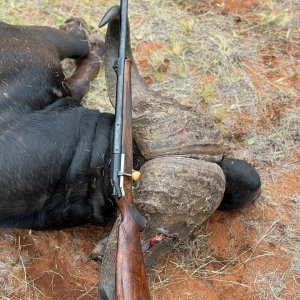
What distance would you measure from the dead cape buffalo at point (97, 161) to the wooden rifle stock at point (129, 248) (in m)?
0.21

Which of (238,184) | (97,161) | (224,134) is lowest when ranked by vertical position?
(224,134)

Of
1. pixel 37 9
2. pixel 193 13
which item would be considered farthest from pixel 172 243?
pixel 37 9

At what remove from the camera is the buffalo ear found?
9.59 feet

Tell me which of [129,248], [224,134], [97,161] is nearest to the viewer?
[129,248]

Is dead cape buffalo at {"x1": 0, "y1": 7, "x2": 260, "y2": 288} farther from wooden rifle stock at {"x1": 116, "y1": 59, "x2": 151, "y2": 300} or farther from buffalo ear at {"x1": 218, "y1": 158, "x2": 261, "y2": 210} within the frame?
wooden rifle stock at {"x1": 116, "y1": 59, "x2": 151, "y2": 300}

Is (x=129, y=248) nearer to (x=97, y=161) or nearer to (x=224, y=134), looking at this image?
(x=97, y=161)

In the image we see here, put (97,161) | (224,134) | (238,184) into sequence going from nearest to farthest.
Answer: (97,161) → (238,184) → (224,134)

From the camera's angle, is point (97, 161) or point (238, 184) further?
point (238, 184)

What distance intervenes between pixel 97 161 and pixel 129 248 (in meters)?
0.70

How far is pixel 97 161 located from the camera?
2.74 m

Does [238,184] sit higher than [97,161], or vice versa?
[97,161]

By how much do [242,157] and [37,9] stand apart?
7.86 ft

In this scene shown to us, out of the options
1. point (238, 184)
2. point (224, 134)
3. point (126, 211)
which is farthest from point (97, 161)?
point (224, 134)

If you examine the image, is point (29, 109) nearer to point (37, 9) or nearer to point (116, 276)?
point (116, 276)
